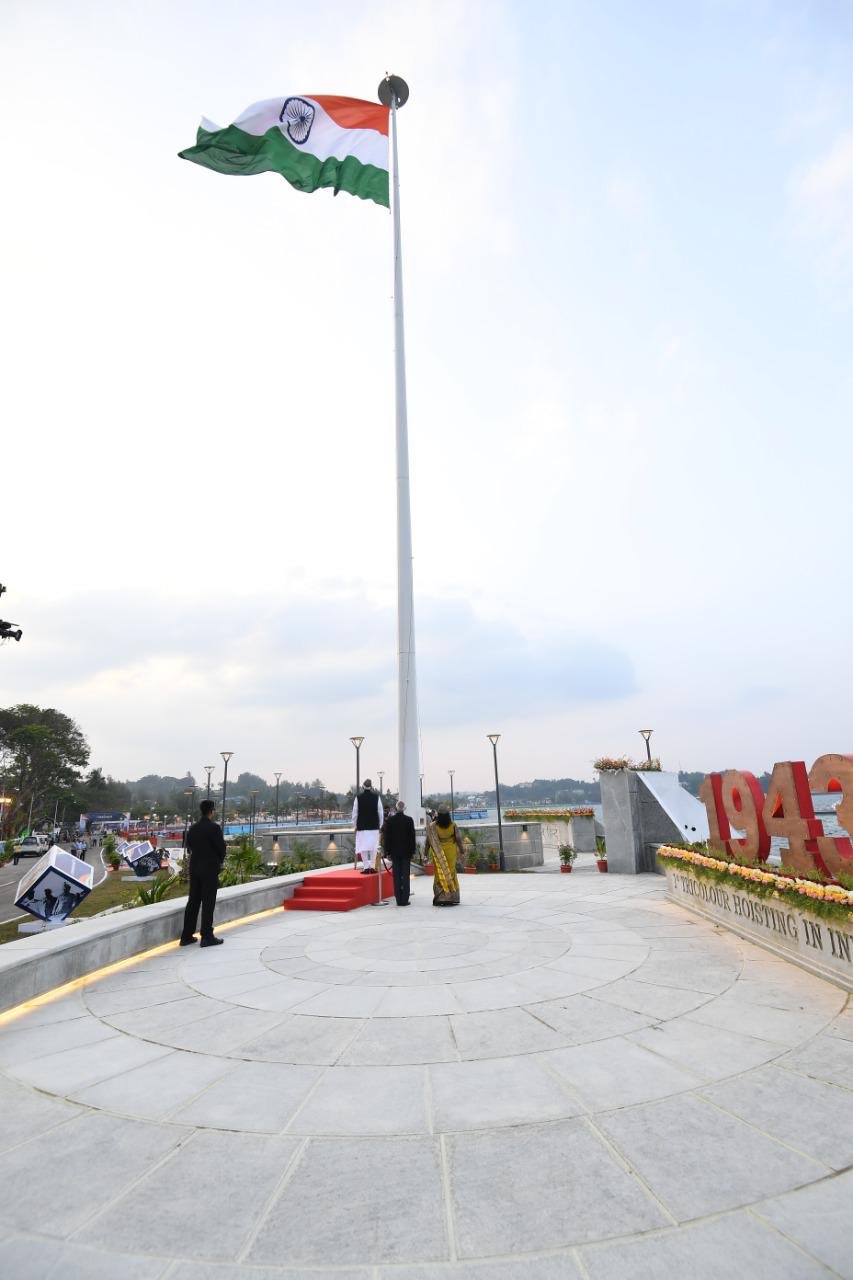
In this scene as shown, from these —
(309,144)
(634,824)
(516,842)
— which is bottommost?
(516,842)

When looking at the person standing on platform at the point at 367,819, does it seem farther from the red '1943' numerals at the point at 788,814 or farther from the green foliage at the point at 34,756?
the green foliage at the point at 34,756

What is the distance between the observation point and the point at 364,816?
512 inches

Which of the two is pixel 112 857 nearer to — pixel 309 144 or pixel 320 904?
pixel 320 904

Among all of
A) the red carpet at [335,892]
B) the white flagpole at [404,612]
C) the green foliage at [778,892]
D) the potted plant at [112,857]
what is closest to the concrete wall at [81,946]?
the red carpet at [335,892]

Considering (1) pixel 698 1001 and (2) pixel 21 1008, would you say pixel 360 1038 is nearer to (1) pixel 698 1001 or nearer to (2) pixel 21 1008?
(1) pixel 698 1001

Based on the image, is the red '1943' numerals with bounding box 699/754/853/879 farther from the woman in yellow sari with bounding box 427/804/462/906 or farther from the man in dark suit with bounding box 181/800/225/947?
the man in dark suit with bounding box 181/800/225/947

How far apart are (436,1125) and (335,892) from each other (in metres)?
9.63

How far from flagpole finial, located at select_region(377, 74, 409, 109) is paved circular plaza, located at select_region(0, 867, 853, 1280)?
26334 millimetres

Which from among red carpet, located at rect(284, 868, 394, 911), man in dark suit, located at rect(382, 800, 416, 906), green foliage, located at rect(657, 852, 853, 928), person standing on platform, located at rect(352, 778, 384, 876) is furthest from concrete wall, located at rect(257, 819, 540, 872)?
green foliage, located at rect(657, 852, 853, 928)

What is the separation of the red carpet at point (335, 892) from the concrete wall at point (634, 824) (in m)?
7.43

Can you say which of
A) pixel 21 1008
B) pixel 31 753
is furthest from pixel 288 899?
pixel 31 753

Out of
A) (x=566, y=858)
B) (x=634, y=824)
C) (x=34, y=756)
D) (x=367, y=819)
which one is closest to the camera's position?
(x=367, y=819)

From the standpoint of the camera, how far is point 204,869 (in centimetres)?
884

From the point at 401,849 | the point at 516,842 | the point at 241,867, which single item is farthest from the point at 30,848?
the point at 401,849
